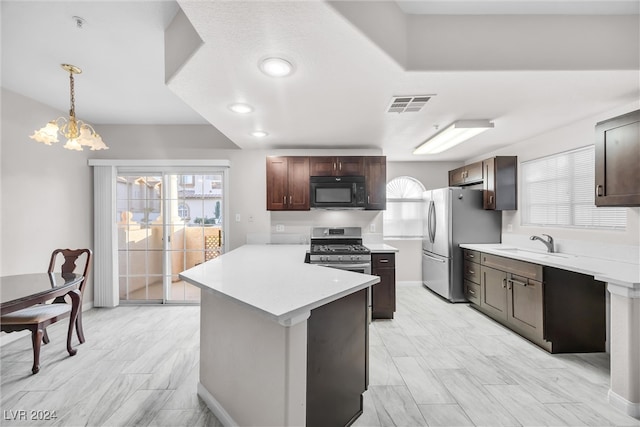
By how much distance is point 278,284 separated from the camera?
1.62 metres

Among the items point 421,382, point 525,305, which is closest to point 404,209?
point 525,305

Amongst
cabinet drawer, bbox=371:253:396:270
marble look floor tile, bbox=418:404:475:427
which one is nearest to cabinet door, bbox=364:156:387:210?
cabinet drawer, bbox=371:253:396:270

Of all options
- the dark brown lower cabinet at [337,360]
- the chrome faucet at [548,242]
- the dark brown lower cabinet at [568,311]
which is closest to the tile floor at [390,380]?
the dark brown lower cabinet at [568,311]

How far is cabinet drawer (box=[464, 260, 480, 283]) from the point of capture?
12.0 feet

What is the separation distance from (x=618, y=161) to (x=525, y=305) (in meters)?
1.54

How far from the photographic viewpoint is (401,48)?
168cm

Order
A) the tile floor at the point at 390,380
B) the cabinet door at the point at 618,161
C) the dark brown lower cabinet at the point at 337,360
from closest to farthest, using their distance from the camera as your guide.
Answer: the dark brown lower cabinet at the point at 337,360 < the tile floor at the point at 390,380 < the cabinet door at the point at 618,161

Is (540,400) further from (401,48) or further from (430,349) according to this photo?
(401,48)

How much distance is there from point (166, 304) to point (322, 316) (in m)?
3.51

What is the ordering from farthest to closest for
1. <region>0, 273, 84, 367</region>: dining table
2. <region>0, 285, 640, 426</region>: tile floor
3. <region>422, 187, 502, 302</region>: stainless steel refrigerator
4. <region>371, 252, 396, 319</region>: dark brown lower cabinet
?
<region>422, 187, 502, 302</region>: stainless steel refrigerator
<region>371, 252, 396, 319</region>: dark brown lower cabinet
<region>0, 273, 84, 367</region>: dining table
<region>0, 285, 640, 426</region>: tile floor

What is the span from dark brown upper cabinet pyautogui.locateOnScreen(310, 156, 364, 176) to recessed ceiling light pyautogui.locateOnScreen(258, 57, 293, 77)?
1918 millimetres

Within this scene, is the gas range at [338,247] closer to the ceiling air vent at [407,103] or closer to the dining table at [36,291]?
the ceiling air vent at [407,103]

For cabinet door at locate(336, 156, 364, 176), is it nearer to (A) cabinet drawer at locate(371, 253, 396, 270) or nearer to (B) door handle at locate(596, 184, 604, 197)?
(A) cabinet drawer at locate(371, 253, 396, 270)

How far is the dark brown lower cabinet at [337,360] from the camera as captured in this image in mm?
1384
